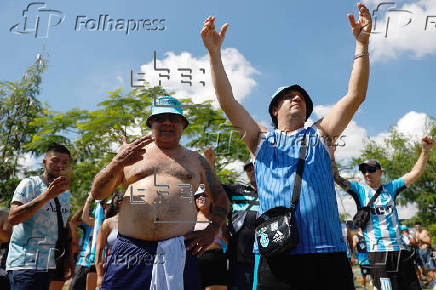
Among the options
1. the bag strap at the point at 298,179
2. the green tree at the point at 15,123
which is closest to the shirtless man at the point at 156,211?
the bag strap at the point at 298,179

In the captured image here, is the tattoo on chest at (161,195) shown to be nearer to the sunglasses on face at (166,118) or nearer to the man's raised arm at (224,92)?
the sunglasses on face at (166,118)

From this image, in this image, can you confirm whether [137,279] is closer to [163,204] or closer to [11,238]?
[163,204]

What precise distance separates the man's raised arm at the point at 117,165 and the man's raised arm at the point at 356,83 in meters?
1.41

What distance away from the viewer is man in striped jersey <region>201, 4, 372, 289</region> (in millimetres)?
2309

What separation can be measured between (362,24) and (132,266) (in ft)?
8.21

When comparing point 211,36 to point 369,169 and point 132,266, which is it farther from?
point 369,169

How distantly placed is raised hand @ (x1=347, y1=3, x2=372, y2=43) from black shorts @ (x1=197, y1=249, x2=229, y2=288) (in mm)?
3289

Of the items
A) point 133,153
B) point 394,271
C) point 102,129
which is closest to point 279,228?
point 133,153

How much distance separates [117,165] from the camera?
10.1 ft

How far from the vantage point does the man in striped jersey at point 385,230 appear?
4.86 meters

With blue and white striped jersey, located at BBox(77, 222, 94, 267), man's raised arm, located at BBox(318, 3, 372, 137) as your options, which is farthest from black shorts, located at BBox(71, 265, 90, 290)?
man's raised arm, located at BBox(318, 3, 372, 137)

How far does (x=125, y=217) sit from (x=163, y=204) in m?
0.35

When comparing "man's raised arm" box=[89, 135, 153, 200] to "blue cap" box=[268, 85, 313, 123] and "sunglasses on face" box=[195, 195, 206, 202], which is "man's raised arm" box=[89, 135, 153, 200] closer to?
"blue cap" box=[268, 85, 313, 123]

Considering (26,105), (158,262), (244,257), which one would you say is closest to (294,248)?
(158,262)
